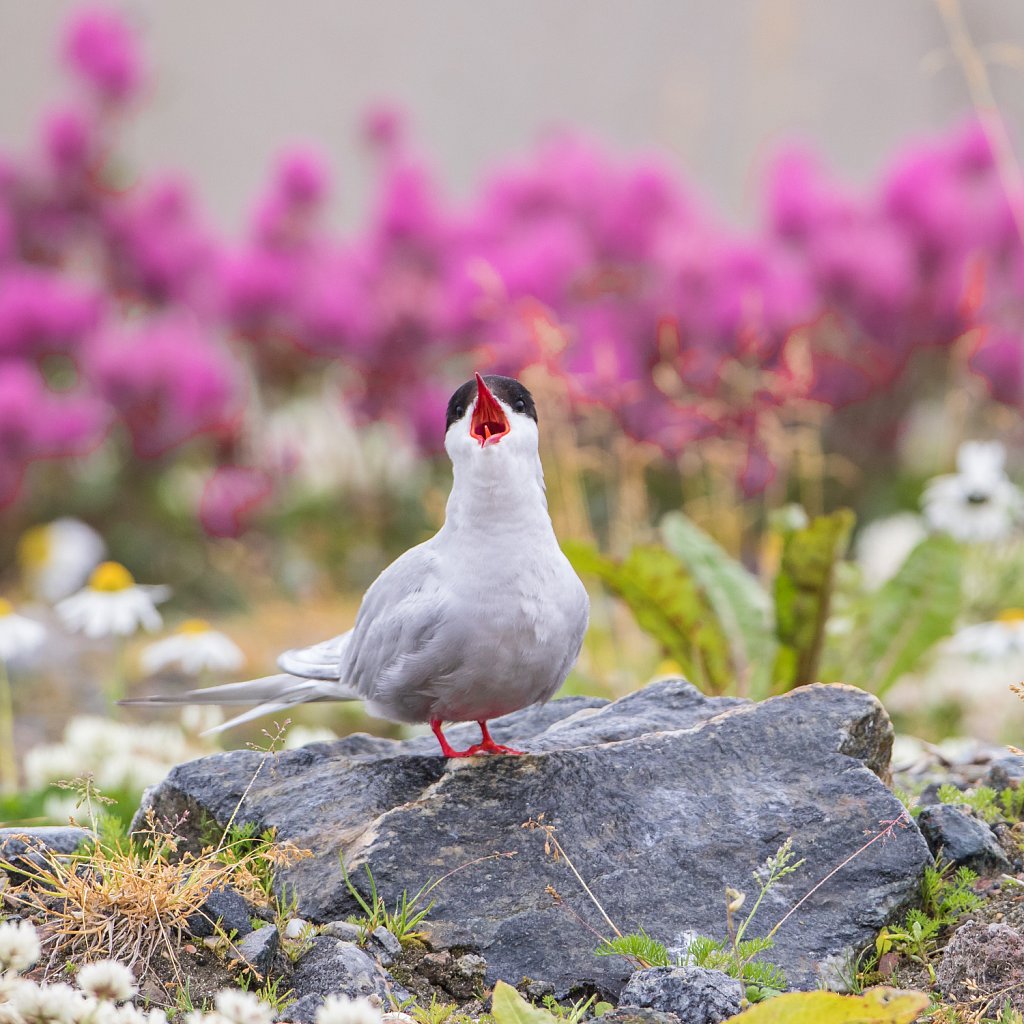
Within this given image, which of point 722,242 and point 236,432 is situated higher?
point 722,242

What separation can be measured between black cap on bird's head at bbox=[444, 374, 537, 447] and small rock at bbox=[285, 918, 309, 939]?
2.57ft

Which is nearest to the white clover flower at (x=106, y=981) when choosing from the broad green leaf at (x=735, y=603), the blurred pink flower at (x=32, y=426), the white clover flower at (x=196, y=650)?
the white clover flower at (x=196, y=650)

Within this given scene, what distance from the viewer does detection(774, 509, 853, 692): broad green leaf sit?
313 centimetres

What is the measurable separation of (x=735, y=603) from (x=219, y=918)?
80.6 inches

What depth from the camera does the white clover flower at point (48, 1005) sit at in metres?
1.51

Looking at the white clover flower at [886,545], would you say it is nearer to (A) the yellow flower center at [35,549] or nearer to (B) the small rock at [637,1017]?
(B) the small rock at [637,1017]

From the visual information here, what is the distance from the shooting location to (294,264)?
21.3ft

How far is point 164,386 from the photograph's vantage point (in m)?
5.92

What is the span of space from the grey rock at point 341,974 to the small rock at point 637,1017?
33 cm

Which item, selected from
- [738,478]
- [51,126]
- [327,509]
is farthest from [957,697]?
[51,126]

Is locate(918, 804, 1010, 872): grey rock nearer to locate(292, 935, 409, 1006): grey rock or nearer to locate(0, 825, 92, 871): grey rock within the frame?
locate(292, 935, 409, 1006): grey rock

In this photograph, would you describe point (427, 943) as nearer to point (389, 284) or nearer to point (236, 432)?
point (236, 432)

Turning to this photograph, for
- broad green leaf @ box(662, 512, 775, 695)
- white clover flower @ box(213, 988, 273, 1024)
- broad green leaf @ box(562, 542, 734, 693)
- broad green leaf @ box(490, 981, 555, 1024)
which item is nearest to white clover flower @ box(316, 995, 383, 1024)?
white clover flower @ box(213, 988, 273, 1024)

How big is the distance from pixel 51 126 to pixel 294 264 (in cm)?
141
